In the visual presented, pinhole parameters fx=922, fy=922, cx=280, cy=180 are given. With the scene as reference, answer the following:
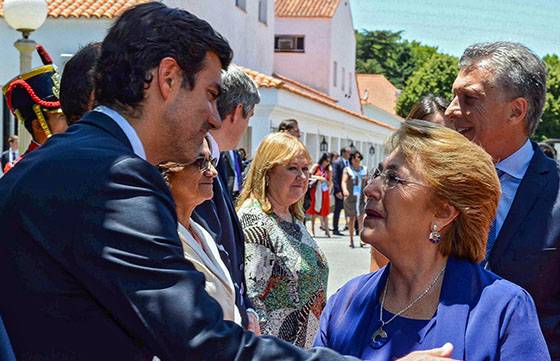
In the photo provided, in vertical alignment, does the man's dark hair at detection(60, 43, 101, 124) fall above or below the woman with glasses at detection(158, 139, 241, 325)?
above

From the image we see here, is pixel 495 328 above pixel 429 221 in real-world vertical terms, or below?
below

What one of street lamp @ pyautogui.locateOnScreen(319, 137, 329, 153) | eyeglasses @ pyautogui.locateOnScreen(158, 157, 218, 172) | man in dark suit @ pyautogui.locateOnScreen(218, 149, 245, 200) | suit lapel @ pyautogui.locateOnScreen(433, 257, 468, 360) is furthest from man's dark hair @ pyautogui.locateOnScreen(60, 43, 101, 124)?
street lamp @ pyautogui.locateOnScreen(319, 137, 329, 153)

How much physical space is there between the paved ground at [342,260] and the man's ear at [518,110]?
8.40m

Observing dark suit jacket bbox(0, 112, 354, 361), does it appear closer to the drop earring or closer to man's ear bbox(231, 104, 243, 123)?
the drop earring

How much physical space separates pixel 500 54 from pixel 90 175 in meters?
2.34

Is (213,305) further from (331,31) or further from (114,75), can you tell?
(331,31)

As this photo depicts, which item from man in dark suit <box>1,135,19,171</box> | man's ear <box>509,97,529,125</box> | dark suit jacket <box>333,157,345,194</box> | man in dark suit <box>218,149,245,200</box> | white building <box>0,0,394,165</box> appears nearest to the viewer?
man's ear <box>509,97,529,125</box>

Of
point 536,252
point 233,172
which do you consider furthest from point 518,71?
point 233,172

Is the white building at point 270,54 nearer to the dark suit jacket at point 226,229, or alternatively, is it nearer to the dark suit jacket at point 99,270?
the dark suit jacket at point 226,229

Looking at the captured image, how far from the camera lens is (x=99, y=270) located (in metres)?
1.93

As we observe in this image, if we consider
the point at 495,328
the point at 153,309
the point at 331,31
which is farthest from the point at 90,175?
the point at 331,31

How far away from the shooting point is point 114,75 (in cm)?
231

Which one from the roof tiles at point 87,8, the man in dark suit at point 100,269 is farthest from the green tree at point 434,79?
the man in dark suit at point 100,269

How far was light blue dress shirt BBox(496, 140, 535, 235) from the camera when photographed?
368cm
